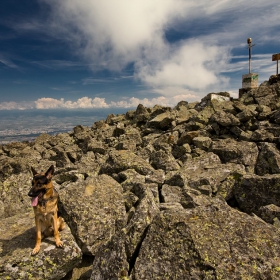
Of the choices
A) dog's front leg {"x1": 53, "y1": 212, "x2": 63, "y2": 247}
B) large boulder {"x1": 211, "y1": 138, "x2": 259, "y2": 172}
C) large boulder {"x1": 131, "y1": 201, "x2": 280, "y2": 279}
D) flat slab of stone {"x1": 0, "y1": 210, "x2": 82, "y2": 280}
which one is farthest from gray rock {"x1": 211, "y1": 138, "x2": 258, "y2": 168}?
dog's front leg {"x1": 53, "y1": 212, "x2": 63, "y2": 247}

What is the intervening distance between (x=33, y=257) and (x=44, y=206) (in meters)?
2.03

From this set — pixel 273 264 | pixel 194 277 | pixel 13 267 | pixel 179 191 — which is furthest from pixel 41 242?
pixel 273 264

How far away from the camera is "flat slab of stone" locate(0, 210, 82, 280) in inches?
289

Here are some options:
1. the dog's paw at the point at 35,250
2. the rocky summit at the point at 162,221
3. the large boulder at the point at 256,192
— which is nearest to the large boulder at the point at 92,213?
the rocky summit at the point at 162,221

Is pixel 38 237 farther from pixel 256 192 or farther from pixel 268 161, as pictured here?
pixel 268 161

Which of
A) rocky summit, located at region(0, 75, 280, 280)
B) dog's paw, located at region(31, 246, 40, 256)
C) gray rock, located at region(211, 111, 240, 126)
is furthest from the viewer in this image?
gray rock, located at region(211, 111, 240, 126)

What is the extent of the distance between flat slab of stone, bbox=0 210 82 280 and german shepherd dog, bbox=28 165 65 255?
0.96 feet

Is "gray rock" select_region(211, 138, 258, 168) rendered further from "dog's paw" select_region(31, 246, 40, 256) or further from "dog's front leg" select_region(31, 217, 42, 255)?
"dog's paw" select_region(31, 246, 40, 256)

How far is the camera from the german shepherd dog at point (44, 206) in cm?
730

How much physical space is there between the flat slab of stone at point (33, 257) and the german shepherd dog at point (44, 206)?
0.96 feet

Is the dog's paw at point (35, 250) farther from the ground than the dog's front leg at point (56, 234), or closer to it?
closer to it

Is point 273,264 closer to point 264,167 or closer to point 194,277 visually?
point 194,277

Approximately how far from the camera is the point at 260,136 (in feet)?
61.7

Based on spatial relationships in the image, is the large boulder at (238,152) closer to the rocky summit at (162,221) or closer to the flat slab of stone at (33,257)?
the rocky summit at (162,221)
